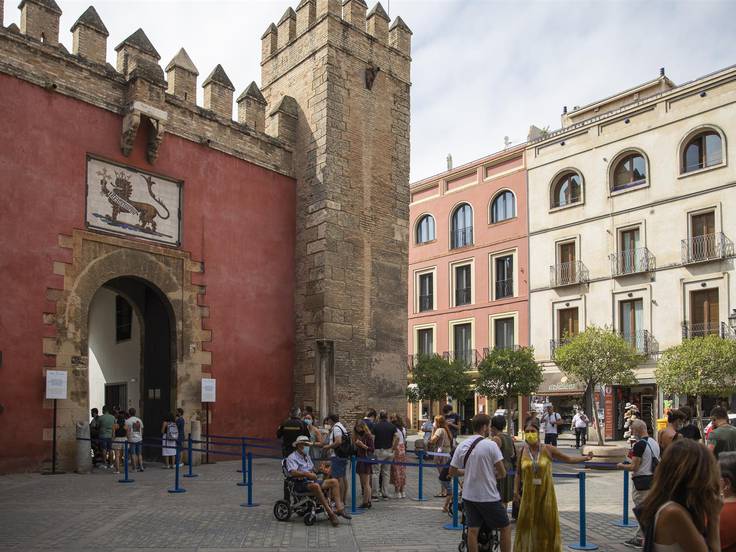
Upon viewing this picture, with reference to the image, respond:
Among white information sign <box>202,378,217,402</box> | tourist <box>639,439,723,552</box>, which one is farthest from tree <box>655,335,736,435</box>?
tourist <box>639,439,723,552</box>

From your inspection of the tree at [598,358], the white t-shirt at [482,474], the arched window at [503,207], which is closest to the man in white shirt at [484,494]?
the white t-shirt at [482,474]

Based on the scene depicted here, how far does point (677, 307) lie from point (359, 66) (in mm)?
14728

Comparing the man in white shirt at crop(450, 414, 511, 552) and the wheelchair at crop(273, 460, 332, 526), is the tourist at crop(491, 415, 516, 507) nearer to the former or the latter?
the man in white shirt at crop(450, 414, 511, 552)

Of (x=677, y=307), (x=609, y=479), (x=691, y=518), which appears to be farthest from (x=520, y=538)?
(x=677, y=307)

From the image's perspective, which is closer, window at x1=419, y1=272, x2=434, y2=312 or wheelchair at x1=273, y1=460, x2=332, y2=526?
wheelchair at x1=273, y1=460, x2=332, y2=526

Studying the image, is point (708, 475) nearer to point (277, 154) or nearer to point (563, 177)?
point (277, 154)

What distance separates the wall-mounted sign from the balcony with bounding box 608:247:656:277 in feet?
59.0

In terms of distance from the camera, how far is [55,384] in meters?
13.1

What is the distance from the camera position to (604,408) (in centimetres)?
2773

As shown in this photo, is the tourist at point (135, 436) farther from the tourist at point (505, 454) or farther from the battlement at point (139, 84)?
the tourist at point (505, 454)

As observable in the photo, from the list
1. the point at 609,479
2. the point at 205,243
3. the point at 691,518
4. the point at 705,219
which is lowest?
the point at 609,479

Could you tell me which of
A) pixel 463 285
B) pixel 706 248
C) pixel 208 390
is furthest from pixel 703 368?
pixel 208 390

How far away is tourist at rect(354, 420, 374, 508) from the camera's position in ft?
34.3

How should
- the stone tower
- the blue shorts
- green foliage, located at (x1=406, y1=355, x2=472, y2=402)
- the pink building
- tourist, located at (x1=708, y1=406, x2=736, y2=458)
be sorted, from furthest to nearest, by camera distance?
1. the pink building
2. green foliage, located at (x1=406, y1=355, x2=472, y2=402)
3. the stone tower
4. the blue shorts
5. tourist, located at (x1=708, y1=406, x2=736, y2=458)
